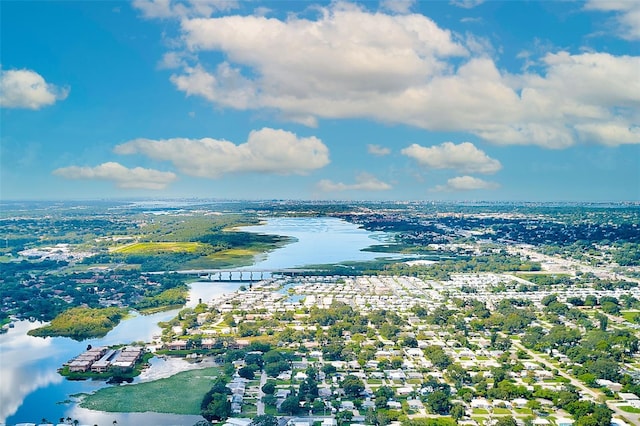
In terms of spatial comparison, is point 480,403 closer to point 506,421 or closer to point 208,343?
point 506,421

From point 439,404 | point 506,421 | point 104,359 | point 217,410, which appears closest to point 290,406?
point 217,410

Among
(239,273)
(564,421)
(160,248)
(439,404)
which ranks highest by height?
(160,248)

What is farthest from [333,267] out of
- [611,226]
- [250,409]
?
[611,226]

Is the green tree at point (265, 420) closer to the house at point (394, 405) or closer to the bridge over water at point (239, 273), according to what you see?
the house at point (394, 405)

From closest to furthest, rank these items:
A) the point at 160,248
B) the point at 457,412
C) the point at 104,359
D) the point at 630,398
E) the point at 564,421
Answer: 1. the point at 564,421
2. the point at 457,412
3. the point at 630,398
4. the point at 104,359
5. the point at 160,248

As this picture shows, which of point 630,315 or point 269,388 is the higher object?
point 630,315

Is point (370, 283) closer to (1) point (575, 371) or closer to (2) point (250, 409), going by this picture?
(1) point (575, 371)
